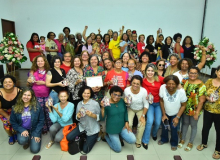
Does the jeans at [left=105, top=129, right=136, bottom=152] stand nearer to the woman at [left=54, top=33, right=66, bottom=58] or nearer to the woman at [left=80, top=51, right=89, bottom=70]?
the woman at [left=80, top=51, right=89, bottom=70]

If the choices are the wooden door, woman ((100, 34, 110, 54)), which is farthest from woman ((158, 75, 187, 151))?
the wooden door

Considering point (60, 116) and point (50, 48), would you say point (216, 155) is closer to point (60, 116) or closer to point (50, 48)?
point (60, 116)

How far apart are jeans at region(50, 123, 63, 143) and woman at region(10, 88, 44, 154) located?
0.72ft

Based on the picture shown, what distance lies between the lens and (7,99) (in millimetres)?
3020

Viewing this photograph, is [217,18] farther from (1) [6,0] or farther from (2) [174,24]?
(1) [6,0]

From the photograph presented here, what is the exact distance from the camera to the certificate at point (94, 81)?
324 centimetres

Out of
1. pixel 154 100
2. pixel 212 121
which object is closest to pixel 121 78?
pixel 154 100

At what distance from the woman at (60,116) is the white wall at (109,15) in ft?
21.2

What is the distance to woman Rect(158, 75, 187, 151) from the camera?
9.33 feet

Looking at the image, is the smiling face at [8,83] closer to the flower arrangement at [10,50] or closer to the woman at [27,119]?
the woman at [27,119]

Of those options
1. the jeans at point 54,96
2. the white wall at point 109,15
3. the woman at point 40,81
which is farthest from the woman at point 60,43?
the white wall at point 109,15

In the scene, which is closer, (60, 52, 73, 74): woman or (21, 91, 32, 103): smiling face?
→ (21, 91, 32, 103): smiling face

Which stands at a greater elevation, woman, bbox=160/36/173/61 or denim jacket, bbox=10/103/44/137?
woman, bbox=160/36/173/61

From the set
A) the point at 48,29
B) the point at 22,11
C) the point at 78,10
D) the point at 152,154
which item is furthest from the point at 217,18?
the point at 22,11
